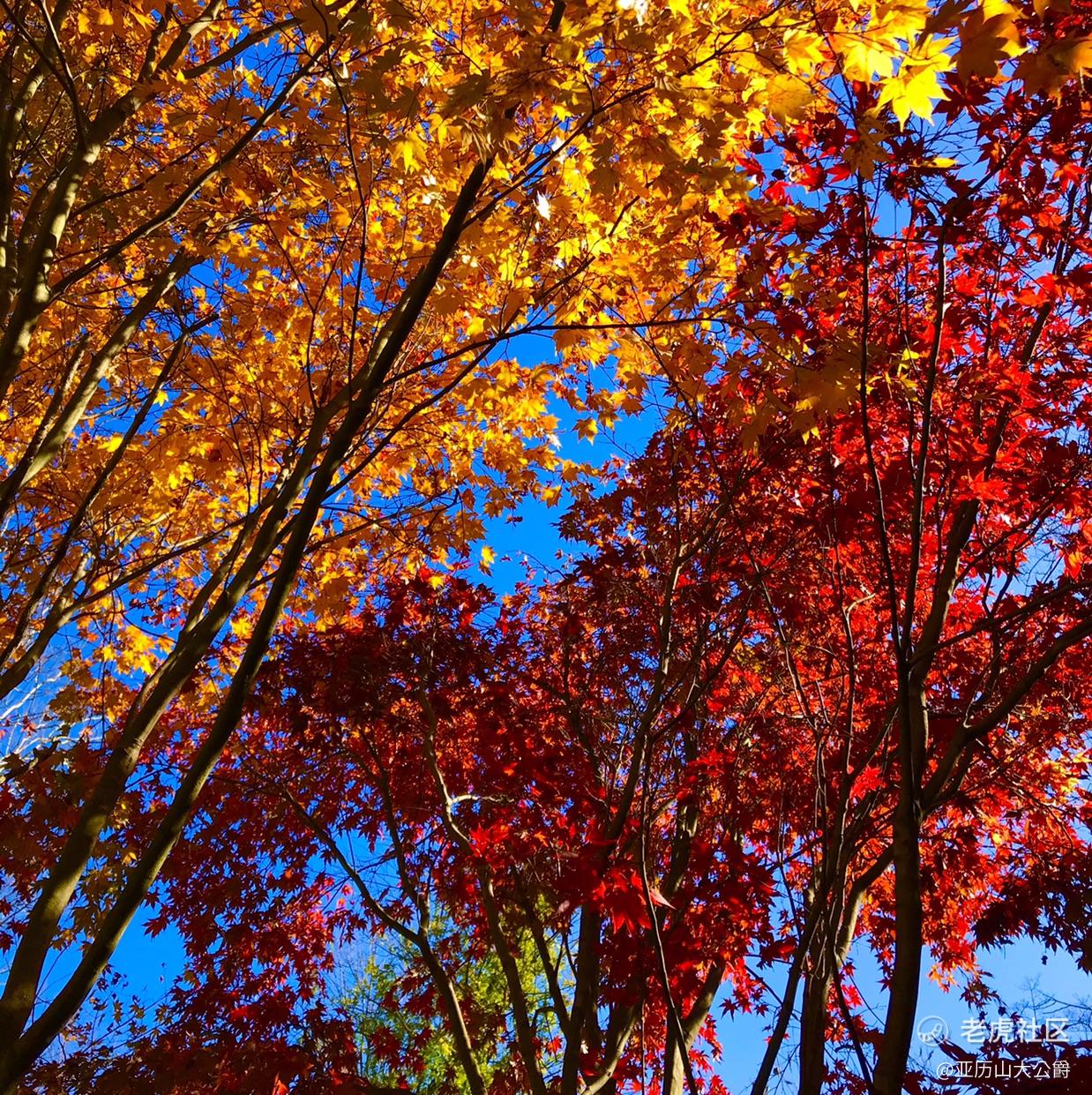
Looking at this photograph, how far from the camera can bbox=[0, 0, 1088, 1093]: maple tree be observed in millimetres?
2750

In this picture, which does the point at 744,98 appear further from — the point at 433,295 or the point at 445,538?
the point at 445,538

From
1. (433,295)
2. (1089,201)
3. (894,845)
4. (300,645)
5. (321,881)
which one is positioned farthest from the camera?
(321,881)

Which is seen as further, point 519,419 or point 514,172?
point 519,419

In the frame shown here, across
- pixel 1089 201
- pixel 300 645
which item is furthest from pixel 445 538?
pixel 1089 201

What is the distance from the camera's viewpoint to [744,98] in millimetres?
3463

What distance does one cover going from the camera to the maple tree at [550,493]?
275cm

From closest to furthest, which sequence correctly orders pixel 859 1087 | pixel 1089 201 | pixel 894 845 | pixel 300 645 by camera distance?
pixel 894 845
pixel 1089 201
pixel 859 1087
pixel 300 645

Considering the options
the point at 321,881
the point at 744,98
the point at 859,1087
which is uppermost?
the point at 744,98

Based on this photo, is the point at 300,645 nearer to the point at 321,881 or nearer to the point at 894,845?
the point at 321,881

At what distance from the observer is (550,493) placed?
6.66 meters

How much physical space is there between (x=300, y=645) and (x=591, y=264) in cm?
324

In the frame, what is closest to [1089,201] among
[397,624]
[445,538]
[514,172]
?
[514,172]

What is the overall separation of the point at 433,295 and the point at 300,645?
2597mm

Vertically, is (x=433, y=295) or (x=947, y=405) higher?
(x=433, y=295)
